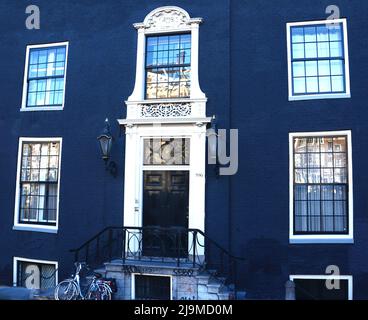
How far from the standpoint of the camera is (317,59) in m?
8.80

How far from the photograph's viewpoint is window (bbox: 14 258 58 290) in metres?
9.59

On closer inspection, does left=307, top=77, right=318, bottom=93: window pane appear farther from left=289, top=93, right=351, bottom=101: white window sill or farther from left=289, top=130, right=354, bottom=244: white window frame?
left=289, top=130, right=354, bottom=244: white window frame

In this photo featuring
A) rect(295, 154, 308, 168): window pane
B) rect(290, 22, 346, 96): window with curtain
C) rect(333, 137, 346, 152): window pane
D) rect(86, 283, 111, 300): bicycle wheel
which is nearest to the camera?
rect(86, 283, 111, 300): bicycle wheel

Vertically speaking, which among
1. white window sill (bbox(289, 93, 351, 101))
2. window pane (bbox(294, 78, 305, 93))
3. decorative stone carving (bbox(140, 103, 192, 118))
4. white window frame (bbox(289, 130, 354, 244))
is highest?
window pane (bbox(294, 78, 305, 93))

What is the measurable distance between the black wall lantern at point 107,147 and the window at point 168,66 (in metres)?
1.49

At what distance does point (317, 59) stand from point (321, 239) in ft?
14.5

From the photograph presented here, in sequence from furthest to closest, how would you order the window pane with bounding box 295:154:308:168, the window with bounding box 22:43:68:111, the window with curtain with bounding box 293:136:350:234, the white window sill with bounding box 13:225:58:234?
the window with bounding box 22:43:68:111 → the white window sill with bounding box 13:225:58:234 → the window pane with bounding box 295:154:308:168 → the window with curtain with bounding box 293:136:350:234

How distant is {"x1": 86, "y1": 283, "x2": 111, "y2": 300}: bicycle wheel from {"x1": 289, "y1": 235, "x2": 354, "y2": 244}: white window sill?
14.2 ft

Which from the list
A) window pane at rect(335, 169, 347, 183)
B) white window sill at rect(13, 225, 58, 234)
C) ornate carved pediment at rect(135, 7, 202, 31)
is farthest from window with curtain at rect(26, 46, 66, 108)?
window pane at rect(335, 169, 347, 183)

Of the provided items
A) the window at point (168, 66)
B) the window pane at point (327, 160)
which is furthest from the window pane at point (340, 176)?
the window at point (168, 66)

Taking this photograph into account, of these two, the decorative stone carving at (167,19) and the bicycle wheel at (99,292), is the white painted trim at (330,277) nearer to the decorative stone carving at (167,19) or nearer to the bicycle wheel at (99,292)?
the bicycle wheel at (99,292)

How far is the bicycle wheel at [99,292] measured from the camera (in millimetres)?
7480

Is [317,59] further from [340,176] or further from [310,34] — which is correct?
[340,176]

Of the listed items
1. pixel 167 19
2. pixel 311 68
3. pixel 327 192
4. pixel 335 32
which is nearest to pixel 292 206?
pixel 327 192
